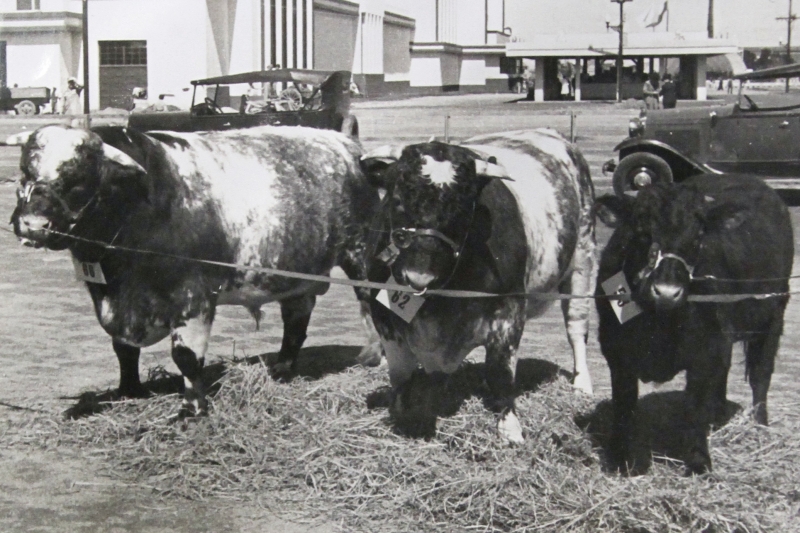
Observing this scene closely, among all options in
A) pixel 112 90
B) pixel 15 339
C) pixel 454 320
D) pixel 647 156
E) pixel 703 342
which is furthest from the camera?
pixel 112 90

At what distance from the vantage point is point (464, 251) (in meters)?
5.86

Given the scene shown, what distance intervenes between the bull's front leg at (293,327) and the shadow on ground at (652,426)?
225cm

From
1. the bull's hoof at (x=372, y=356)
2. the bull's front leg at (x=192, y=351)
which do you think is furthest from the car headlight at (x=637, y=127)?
the bull's front leg at (x=192, y=351)

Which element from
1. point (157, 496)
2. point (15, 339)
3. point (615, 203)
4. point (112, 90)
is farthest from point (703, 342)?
point (112, 90)

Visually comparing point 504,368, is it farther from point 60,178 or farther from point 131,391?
point 60,178

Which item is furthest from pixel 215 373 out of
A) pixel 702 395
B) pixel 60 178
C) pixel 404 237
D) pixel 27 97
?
pixel 27 97

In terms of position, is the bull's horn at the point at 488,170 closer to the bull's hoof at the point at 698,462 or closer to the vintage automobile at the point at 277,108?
the bull's hoof at the point at 698,462

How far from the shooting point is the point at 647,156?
18.6 metres

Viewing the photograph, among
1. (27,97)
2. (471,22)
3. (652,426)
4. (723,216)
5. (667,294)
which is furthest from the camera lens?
(471,22)

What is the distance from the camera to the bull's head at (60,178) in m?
6.02

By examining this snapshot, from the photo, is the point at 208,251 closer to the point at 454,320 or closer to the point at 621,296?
the point at 454,320

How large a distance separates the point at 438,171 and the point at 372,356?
8.70 ft

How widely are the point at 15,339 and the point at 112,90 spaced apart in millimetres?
43342

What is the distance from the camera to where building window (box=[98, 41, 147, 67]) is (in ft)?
164
